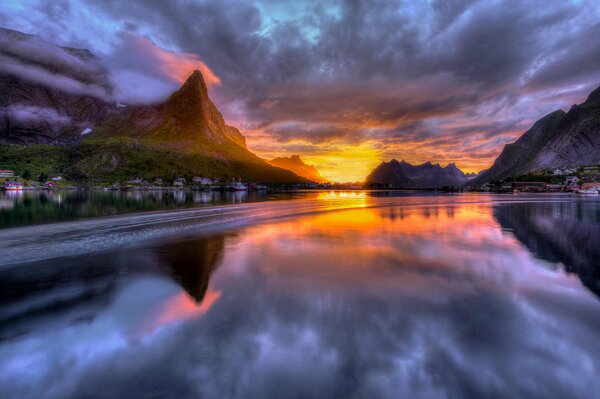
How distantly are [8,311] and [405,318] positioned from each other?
40.0 ft

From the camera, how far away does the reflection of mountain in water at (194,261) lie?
11269 mm

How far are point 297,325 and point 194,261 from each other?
8.80 meters

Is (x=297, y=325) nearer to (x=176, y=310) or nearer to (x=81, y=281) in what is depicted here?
(x=176, y=310)

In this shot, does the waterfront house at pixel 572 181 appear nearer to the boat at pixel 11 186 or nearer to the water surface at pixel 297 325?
the water surface at pixel 297 325

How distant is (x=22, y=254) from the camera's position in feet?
50.4

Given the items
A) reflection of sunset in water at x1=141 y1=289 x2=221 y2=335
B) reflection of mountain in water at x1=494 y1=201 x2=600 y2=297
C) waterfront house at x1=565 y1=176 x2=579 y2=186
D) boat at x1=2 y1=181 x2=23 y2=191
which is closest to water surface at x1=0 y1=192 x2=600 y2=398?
reflection of sunset in water at x1=141 y1=289 x2=221 y2=335

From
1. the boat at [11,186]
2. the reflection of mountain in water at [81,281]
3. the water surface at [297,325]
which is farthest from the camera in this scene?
the boat at [11,186]

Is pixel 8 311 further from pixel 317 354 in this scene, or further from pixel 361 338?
pixel 361 338

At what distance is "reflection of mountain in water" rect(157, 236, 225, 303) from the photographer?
11269 mm

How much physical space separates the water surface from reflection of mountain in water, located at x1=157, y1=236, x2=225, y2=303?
0.38 ft

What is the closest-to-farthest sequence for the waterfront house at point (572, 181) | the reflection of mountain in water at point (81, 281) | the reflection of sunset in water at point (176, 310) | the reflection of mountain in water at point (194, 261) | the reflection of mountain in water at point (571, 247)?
the reflection of sunset in water at point (176, 310) < the reflection of mountain in water at point (81, 281) < the reflection of mountain in water at point (194, 261) < the reflection of mountain in water at point (571, 247) < the waterfront house at point (572, 181)

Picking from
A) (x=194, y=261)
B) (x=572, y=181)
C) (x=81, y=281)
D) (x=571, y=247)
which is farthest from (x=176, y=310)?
(x=572, y=181)

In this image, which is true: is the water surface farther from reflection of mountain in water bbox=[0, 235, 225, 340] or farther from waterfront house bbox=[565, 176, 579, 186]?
waterfront house bbox=[565, 176, 579, 186]

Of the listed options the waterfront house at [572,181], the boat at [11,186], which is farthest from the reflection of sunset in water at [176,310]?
the waterfront house at [572,181]
